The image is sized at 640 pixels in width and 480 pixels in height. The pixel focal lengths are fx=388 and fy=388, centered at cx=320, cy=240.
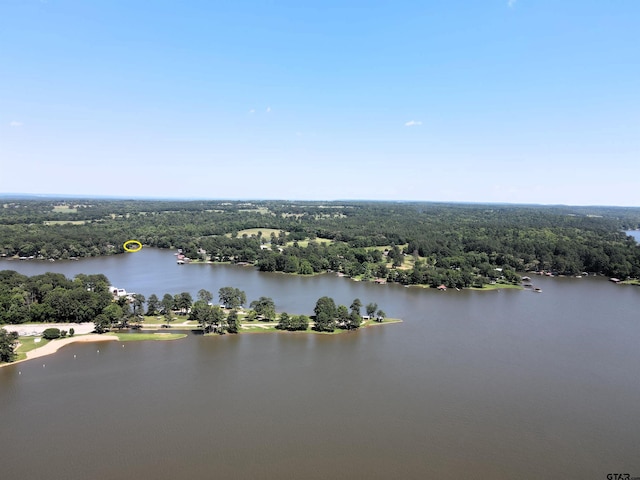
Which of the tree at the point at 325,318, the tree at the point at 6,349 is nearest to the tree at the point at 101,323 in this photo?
the tree at the point at 6,349

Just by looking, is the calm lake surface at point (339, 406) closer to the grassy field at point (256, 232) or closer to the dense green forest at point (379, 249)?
the dense green forest at point (379, 249)

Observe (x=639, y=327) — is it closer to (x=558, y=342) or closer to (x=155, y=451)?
(x=558, y=342)

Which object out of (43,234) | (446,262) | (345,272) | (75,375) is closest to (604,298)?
(446,262)

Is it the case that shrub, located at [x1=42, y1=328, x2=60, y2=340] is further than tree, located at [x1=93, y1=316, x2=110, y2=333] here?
No

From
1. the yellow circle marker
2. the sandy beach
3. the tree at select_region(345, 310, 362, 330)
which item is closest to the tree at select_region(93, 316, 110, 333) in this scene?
the sandy beach

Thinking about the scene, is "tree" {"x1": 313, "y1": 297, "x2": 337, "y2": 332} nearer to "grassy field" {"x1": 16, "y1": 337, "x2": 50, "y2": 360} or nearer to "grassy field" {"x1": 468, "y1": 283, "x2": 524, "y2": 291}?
"grassy field" {"x1": 16, "y1": 337, "x2": 50, "y2": 360}

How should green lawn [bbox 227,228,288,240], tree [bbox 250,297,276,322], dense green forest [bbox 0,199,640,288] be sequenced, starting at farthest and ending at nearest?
green lawn [bbox 227,228,288,240], dense green forest [bbox 0,199,640,288], tree [bbox 250,297,276,322]
